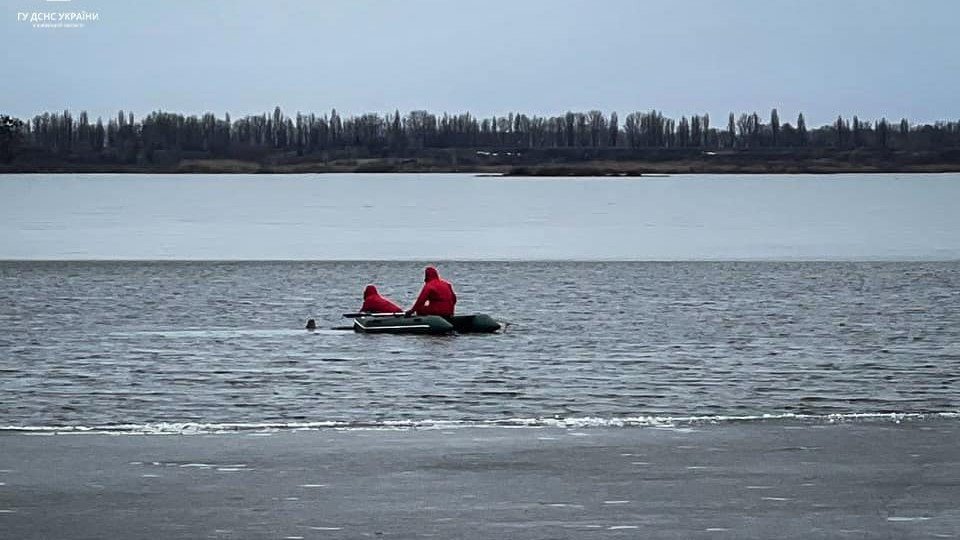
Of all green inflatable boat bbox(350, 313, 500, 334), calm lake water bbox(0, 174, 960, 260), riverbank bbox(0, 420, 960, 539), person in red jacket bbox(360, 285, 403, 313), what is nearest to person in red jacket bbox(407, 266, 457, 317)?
green inflatable boat bbox(350, 313, 500, 334)

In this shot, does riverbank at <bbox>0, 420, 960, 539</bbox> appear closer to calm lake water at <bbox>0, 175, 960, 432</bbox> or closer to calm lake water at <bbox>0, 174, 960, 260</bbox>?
calm lake water at <bbox>0, 175, 960, 432</bbox>

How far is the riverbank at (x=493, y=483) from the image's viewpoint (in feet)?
35.4

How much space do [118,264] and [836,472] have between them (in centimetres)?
4577

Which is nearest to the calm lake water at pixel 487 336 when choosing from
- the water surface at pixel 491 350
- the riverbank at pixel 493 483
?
the water surface at pixel 491 350

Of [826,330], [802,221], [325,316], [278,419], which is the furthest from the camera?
[802,221]

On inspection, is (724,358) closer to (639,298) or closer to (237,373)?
(237,373)

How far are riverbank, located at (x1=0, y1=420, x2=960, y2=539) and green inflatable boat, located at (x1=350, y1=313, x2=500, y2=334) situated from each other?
14.4 m

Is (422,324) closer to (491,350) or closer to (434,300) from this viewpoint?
(434,300)

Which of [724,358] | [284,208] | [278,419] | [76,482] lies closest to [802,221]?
[284,208]

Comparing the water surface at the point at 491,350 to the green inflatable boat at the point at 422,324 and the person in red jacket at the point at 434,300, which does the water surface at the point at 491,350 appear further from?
the person in red jacket at the point at 434,300

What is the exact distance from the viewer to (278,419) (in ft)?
59.8

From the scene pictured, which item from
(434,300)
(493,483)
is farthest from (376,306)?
(493,483)

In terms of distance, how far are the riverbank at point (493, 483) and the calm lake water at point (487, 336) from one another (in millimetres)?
1617

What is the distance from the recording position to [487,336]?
3066cm
